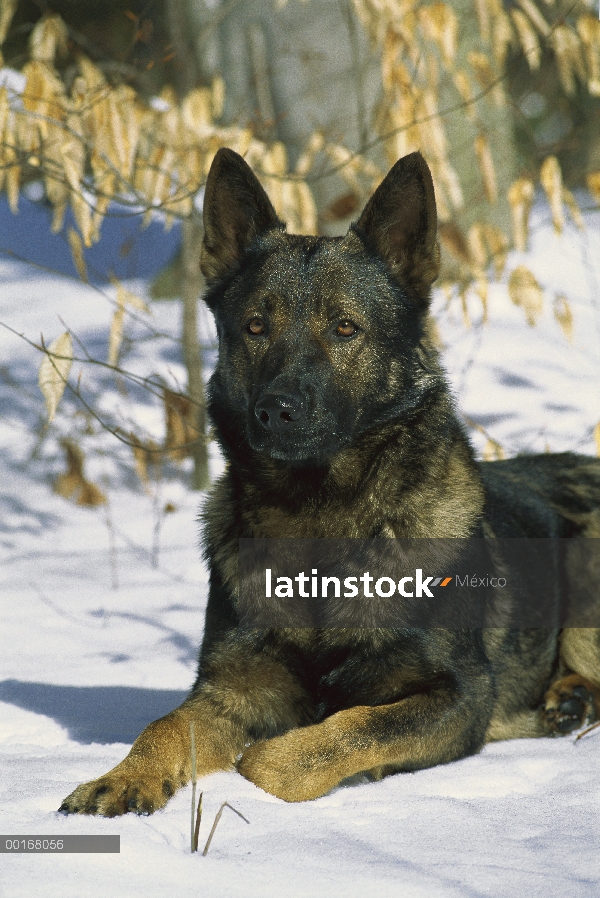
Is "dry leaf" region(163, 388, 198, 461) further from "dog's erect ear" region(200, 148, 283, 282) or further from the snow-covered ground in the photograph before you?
"dog's erect ear" region(200, 148, 283, 282)

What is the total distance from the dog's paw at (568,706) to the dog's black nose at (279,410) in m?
1.53

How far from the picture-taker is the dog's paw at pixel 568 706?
3537 millimetres

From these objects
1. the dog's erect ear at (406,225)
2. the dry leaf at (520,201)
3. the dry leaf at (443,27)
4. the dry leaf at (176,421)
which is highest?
the dry leaf at (443,27)

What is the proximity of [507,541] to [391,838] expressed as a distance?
1507 mm

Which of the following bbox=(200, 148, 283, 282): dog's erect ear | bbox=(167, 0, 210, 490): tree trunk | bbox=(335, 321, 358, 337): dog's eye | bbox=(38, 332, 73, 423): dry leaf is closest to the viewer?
bbox=(335, 321, 358, 337): dog's eye

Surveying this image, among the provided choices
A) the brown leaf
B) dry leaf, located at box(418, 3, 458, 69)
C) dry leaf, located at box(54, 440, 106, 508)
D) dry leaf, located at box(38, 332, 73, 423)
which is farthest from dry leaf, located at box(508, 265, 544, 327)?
dry leaf, located at box(54, 440, 106, 508)

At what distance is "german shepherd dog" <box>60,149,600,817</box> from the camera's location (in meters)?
2.84

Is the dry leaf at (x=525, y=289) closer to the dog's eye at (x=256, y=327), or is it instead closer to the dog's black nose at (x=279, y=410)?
the dog's eye at (x=256, y=327)

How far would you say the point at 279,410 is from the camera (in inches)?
114

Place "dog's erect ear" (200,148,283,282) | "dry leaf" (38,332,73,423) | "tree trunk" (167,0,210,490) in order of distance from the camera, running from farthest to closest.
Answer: "tree trunk" (167,0,210,490)
"dry leaf" (38,332,73,423)
"dog's erect ear" (200,148,283,282)

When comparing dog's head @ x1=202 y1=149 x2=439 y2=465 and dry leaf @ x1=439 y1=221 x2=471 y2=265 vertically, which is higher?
dry leaf @ x1=439 y1=221 x2=471 y2=265

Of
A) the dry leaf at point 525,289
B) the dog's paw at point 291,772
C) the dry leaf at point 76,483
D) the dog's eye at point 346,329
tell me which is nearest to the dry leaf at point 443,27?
the dry leaf at point 525,289

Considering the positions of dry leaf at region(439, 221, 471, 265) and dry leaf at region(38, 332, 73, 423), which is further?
dry leaf at region(439, 221, 471, 265)

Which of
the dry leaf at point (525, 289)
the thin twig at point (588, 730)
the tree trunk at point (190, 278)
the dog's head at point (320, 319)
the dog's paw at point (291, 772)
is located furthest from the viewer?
the tree trunk at point (190, 278)
